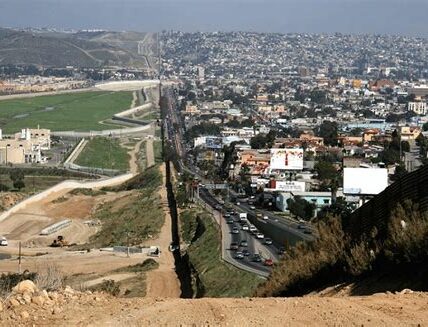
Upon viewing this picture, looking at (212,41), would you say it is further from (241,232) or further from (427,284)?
(427,284)

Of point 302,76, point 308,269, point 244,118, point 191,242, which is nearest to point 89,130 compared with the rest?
point 244,118

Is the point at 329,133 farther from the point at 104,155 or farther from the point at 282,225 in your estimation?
the point at 282,225

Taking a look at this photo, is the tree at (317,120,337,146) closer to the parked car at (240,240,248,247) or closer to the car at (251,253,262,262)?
the parked car at (240,240,248,247)

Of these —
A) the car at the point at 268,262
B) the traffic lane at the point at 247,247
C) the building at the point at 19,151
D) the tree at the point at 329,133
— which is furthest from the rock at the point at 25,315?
the tree at the point at 329,133

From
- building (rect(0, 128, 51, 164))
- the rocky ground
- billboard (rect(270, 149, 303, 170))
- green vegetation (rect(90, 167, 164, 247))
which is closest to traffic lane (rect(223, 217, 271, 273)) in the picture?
green vegetation (rect(90, 167, 164, 247))

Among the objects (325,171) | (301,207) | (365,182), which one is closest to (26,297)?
(365,182)
